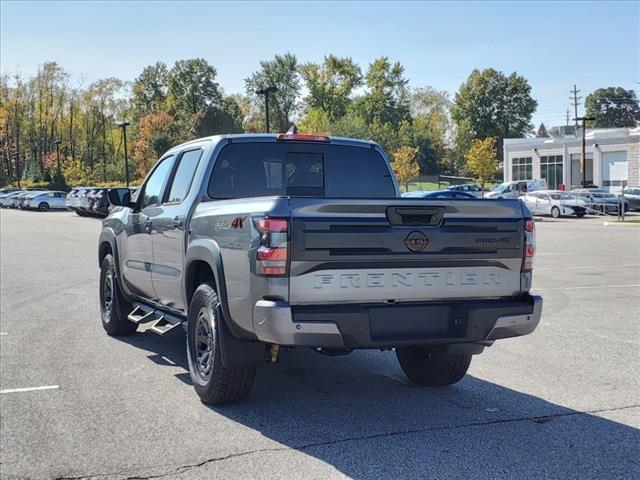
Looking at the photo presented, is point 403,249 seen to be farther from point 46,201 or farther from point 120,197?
point 46,201

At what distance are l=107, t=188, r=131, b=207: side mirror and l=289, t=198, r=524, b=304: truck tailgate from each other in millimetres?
3616

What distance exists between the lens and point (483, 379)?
21.1 feet

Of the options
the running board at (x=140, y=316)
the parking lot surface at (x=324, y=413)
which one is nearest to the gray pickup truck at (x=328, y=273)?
the parking lot surface at (x=324, y=413)

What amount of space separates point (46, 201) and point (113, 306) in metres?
51.8

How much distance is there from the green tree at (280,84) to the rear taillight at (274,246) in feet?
322

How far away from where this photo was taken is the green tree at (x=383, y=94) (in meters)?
96.8

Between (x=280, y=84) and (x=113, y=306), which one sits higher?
(x=280, y=84)

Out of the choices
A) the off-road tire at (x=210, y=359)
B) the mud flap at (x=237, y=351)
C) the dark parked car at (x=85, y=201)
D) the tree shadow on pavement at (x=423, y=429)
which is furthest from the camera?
the dark parked car at (x=85, y=201)

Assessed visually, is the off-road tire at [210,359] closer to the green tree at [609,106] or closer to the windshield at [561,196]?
the windshield at [561,196]

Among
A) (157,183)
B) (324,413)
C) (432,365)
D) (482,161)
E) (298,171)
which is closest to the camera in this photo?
(324,413)

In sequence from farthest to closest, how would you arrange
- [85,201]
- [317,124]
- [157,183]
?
[317,124] → [85,201] → [157,183]

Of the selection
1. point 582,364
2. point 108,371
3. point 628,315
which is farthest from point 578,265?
point 108,371

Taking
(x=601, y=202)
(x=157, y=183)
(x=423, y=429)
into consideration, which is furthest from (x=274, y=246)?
(x=601, y=202)

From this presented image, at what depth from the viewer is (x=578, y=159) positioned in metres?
63.1
